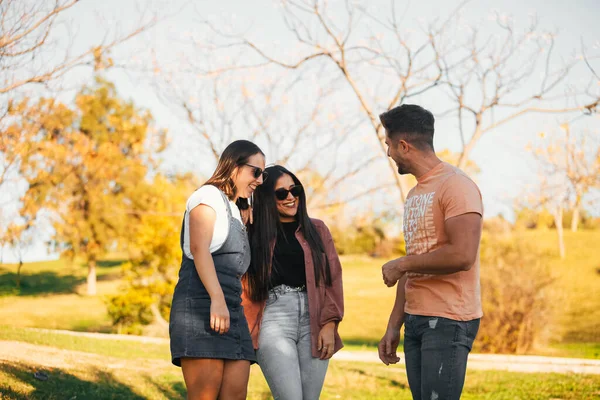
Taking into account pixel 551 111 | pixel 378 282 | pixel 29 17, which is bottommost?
pixel 378 282

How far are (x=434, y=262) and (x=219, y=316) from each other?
1111 mm

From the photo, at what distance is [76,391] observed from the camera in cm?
696

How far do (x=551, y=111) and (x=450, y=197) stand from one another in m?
7.51

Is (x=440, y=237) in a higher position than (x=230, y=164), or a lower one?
lower

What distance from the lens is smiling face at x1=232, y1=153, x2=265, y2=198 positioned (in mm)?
3893

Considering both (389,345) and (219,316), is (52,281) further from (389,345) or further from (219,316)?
(219,316)

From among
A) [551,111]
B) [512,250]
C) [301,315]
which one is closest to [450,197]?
[301,315]

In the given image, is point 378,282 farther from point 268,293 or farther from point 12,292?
point 268,293

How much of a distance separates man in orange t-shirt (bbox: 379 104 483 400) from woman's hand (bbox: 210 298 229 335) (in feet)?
2.74

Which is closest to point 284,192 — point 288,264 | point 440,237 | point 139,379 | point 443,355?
point 288,264

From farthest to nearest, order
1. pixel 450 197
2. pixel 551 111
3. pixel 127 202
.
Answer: pixel 127 202 < pixel 551 111 < pixel 450 197

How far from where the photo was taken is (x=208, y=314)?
3527 mm

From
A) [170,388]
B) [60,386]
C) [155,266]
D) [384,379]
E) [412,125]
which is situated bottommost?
[384,379]

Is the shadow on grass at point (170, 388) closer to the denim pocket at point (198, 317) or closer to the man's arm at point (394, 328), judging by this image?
the man's arm at point (394, 328)
